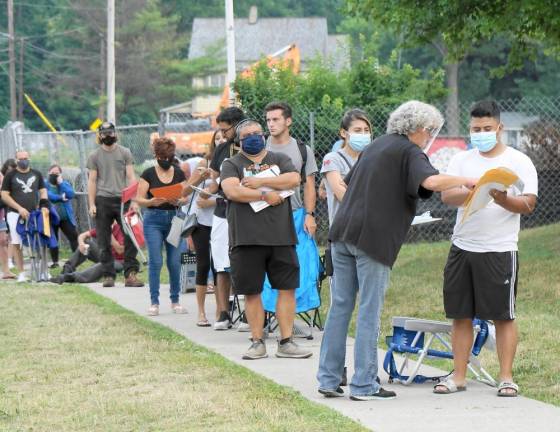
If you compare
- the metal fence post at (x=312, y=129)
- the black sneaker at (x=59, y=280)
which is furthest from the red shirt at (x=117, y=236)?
the metal fence post at (x=312, y=129)

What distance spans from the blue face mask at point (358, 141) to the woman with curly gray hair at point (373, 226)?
1.59 metres

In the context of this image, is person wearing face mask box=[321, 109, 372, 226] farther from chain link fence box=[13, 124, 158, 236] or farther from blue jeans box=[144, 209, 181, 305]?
chain link fence box=[13, 124, 158, 236]

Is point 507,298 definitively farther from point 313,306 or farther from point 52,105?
point 52,105

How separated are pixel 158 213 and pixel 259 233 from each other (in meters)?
3.55

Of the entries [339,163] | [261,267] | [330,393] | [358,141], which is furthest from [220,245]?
[330,393]

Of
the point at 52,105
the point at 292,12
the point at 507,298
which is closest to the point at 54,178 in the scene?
the point at 507,298

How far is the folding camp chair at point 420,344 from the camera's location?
8.48 meters

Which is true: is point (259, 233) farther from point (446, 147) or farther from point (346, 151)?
point (446, 147)

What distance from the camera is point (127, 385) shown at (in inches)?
344

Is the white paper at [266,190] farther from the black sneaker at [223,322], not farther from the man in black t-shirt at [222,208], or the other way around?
the black sneaker at [223,322]

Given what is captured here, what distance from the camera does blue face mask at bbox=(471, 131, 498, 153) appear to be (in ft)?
26.1

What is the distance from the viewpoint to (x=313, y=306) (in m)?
10.8

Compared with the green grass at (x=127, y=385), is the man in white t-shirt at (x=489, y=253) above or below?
above

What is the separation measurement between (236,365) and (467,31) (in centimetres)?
850
